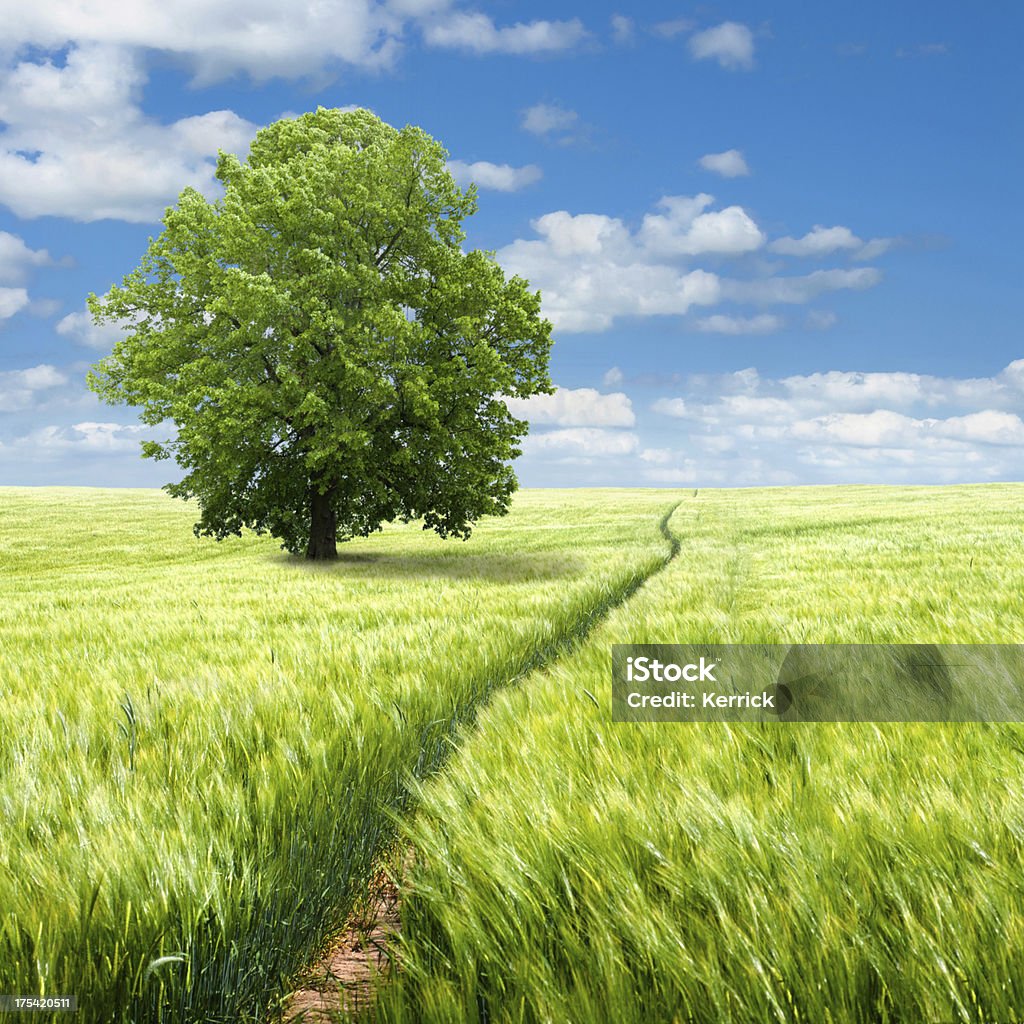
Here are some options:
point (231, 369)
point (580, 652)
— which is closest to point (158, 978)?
point (580, 652)

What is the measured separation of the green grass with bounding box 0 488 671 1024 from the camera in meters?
1.85

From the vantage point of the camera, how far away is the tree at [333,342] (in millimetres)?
16984

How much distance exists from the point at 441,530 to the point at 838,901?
19014 millimetres

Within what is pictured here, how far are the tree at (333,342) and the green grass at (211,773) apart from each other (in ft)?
29.5

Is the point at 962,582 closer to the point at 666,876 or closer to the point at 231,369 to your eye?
the point at 666,876

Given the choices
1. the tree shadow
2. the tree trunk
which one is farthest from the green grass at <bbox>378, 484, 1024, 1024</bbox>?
the tree trunk

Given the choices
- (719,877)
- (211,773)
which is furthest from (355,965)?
(719,877)

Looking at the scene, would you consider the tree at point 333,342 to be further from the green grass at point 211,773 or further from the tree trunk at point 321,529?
the green grass at point 211,773

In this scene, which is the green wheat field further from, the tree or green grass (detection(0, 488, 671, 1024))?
the tree

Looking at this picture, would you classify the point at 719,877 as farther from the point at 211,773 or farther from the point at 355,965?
the point at 211,773

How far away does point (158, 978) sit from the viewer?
182 cm

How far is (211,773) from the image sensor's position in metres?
3.01

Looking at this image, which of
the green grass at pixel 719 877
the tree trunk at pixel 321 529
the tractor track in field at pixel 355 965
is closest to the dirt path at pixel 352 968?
the tractor track in field at pixel 355 965

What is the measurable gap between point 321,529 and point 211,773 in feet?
63.7
